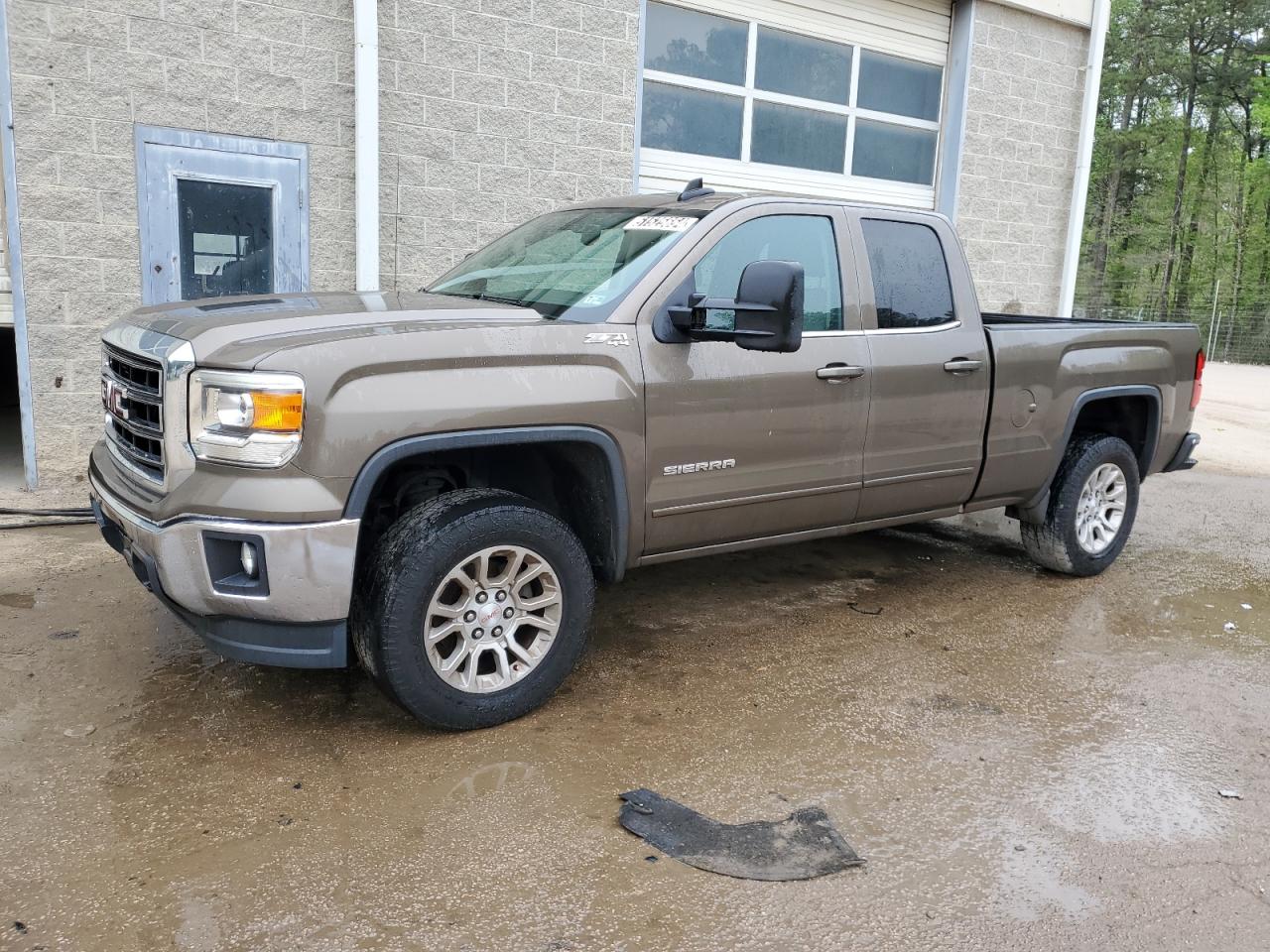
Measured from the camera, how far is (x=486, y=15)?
7801 mm

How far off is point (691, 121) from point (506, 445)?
6.55m

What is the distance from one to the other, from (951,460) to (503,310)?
246 centimetres

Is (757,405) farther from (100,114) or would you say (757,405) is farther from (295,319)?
(100,114)

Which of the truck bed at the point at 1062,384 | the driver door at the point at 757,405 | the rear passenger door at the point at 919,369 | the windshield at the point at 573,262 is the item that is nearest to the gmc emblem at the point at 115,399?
the windshield at the point at 573,262

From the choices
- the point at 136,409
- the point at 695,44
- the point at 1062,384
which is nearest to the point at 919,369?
the point at 1062,384

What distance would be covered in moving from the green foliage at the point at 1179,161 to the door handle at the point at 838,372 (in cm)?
3382

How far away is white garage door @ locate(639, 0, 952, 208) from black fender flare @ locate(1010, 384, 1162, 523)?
4744 millimetres

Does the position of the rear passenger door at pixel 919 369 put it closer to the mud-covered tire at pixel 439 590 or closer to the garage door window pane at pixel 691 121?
the mud-covered tire at pixel 439 590

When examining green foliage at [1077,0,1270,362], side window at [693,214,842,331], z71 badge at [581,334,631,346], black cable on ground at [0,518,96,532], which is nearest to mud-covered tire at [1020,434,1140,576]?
side window at [693,214,842,331]

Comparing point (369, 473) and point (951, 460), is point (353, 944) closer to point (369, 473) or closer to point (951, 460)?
point (369, 473)

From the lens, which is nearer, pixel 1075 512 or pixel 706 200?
pixel 706 200

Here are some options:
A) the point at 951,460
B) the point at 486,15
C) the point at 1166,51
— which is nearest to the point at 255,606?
the point at 951,460

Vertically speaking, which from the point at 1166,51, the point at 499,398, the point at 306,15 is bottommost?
the point at 499,398

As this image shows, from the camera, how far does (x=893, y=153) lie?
10.8m
